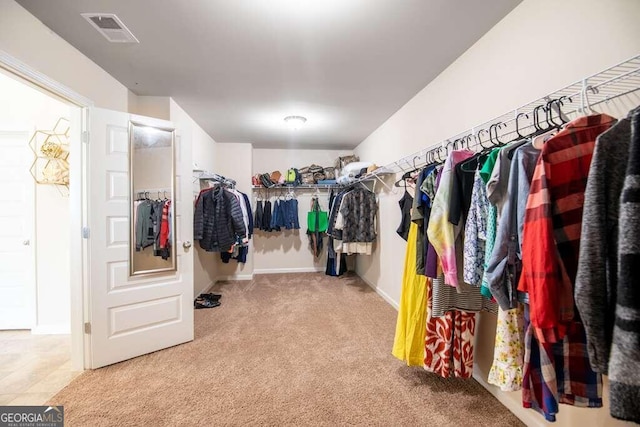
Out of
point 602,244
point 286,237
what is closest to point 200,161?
point 286,237

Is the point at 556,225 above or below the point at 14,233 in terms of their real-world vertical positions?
above

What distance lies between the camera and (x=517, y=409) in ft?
5.04

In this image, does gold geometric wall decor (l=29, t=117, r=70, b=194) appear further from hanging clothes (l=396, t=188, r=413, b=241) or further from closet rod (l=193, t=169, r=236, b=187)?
hanging clothes (l=396, t=188, r=413, b=241)

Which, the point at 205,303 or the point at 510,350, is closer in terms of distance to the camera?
the point at 510,350

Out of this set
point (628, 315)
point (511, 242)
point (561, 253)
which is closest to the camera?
point (628, 315)

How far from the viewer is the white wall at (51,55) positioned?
4.89 ft

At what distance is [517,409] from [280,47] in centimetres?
278

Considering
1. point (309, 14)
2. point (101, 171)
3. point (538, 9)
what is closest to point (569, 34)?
point (538, 9)

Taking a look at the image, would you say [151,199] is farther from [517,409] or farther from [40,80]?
[517,409]

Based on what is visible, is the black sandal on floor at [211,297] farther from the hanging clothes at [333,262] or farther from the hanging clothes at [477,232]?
the hanging clothes at [477,232]

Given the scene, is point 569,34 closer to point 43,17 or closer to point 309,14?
point 309,14

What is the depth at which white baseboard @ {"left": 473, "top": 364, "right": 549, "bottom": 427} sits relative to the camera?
4.68ft

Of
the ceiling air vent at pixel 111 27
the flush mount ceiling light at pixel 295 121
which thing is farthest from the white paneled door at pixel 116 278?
the flush mount ceiling light at pixel 295 121

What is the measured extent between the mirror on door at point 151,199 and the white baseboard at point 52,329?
1.29m
